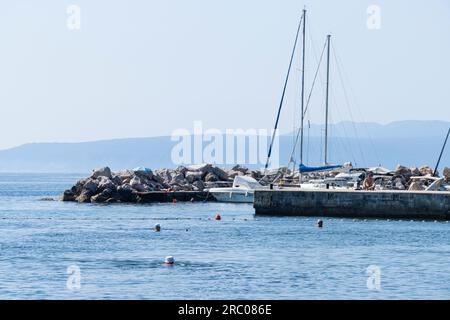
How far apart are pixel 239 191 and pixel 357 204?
26.9 metres

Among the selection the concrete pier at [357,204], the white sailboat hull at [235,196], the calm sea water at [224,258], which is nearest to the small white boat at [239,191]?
the white sailboat hull at [235,196]

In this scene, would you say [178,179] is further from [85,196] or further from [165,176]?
[85,196]

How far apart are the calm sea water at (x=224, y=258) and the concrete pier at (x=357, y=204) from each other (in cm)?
117

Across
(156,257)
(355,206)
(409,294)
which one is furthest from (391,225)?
(409,294)

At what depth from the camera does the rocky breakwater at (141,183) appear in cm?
7825

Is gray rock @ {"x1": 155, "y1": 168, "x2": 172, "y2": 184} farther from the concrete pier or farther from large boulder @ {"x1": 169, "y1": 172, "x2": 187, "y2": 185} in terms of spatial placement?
the concrete pier

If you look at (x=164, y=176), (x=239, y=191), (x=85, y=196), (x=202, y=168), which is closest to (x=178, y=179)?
(x=202, y=168)

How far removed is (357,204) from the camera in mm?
53281

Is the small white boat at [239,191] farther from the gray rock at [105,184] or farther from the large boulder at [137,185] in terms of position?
the gray rock at [105,184]

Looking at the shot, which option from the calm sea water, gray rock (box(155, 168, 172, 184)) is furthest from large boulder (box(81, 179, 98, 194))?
the calm sea water

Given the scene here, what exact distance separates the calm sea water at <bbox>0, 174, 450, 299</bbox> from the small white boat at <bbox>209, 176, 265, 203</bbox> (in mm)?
21103
